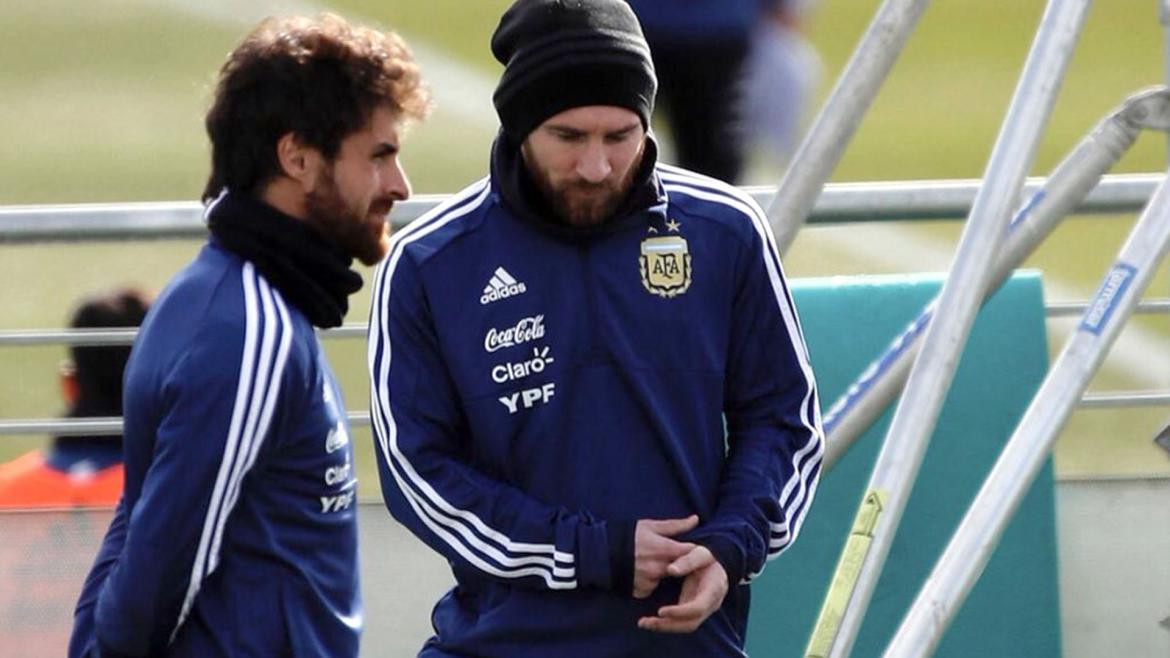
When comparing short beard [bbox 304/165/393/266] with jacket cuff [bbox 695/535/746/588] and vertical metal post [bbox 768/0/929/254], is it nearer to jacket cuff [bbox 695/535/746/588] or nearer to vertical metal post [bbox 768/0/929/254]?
jacket cuff [bbox 695/535/746/588]

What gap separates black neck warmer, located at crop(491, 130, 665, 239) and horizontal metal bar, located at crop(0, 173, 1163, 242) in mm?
1688

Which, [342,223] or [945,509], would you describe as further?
[945,509]

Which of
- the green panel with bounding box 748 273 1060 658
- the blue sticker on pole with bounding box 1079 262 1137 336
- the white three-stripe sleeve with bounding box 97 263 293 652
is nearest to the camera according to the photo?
the white three-stripe sleeve with bounding box 97 263 293 652

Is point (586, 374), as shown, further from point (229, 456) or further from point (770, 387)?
point (229, 456)

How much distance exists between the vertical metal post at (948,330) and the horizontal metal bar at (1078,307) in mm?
1337

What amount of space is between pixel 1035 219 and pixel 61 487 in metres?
2.41

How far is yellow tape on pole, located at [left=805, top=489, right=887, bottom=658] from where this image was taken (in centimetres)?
379

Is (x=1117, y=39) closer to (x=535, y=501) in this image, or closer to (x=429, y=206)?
(x=429, y=206)

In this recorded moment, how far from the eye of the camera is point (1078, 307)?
5.14 metres

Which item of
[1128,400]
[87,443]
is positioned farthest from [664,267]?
[87,443]

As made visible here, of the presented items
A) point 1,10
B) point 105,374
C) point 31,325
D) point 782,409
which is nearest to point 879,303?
point 782,409

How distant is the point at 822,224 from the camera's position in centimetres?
529

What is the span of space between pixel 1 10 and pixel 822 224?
1501 cm

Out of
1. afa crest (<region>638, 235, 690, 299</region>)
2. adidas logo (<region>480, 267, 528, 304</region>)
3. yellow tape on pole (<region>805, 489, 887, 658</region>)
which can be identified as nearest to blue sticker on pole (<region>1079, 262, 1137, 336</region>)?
yellow tape on pole (<region>805, 489, 887, 658</region>)
